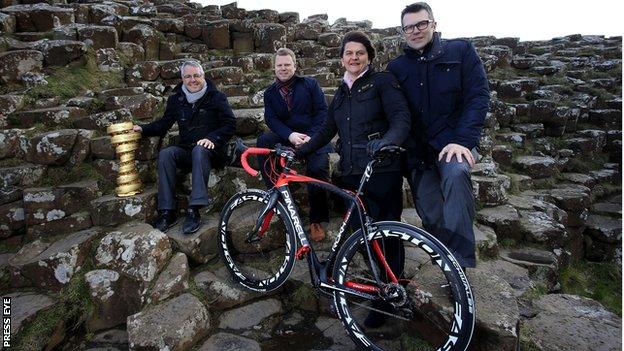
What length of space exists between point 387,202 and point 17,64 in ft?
24.0

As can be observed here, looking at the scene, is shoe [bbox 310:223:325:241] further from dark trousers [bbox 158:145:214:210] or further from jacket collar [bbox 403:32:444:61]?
jacket collar [bbox 403:32:444:61]

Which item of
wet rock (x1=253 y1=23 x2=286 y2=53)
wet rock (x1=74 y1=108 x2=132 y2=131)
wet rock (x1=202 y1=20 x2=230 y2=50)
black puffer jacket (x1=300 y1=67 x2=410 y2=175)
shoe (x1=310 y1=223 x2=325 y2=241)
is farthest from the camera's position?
wet rock (x1=202 y1=20 x2=230 y2=50)

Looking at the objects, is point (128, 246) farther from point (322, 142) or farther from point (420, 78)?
point (420, 78)

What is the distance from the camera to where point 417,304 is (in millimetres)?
Result: 3111

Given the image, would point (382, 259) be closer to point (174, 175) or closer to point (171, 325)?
point (171, 325)

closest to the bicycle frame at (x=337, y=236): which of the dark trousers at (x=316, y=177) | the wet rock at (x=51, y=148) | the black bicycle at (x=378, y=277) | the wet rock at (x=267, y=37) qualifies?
the black bicycle at (x=378, y=277)

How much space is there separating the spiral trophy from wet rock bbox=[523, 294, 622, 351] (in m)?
4.89

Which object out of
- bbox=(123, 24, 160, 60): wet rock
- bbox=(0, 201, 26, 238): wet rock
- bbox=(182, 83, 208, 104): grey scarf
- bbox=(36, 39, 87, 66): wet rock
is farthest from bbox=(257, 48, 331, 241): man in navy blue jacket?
bbox=(123, 24, 160, 60): wet rock

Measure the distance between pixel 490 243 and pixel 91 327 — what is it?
497cm

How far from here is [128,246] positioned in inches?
162

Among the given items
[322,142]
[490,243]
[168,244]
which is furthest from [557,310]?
[168,244]

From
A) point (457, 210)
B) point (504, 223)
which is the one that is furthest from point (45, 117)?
point (504, 223)

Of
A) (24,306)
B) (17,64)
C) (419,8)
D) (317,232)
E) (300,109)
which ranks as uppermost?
(419,8)

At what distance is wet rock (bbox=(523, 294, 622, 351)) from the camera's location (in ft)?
11.0
